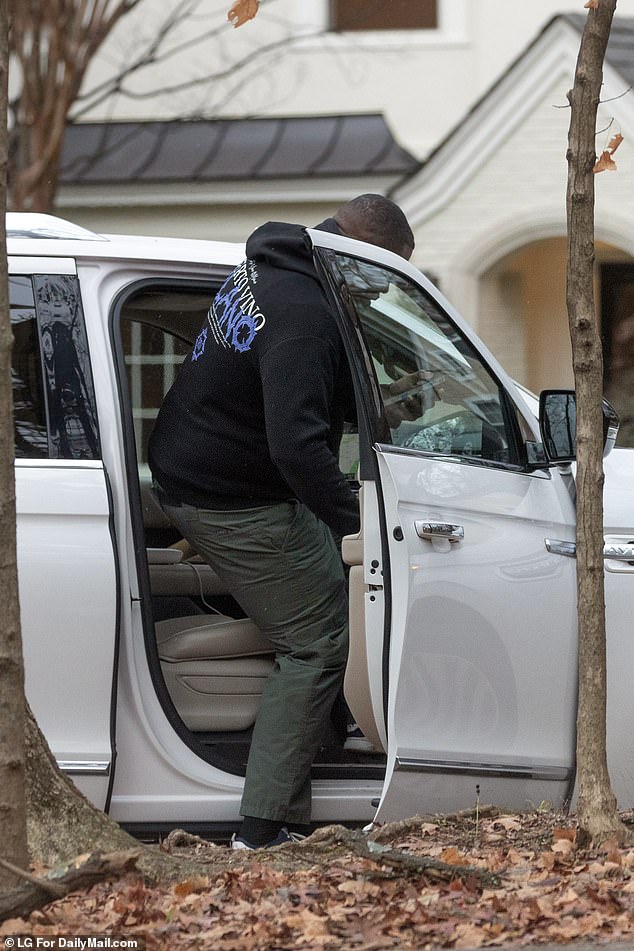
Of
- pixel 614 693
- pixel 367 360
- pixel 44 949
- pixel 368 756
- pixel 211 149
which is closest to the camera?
pixel 44 949

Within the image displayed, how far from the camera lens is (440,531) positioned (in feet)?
12.4

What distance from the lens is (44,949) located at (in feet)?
9.55

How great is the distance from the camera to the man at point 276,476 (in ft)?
12.5

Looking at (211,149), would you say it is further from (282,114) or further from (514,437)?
(514,437)

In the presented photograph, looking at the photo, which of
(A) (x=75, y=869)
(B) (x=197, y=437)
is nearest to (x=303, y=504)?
(B) (x=197, y=437)

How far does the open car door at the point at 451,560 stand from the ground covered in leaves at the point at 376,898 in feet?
0.71

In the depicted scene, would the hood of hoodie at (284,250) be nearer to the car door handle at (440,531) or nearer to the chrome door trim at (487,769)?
the car door handle at (440,531)

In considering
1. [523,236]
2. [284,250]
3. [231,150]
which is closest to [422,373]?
[284,250]

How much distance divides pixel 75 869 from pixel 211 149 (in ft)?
31.1

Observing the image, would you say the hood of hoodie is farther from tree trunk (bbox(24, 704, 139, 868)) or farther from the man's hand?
tree trunk (bbox(24, 704, 139, 868))

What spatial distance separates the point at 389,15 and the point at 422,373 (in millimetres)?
9026

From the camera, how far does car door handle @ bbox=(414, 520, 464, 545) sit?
3.75m

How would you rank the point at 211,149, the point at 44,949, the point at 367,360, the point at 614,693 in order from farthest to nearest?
the point at 211,149
the point at 614,693
the point at 367,360
the point at 44,949

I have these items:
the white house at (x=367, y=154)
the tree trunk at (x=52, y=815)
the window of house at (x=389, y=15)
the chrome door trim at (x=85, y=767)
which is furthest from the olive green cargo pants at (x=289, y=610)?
the window of house at (x=389, y=15)
